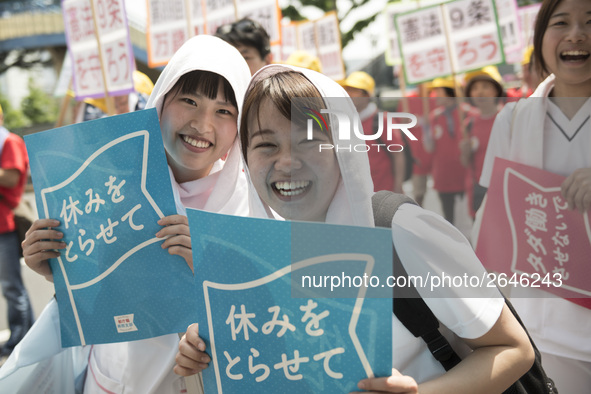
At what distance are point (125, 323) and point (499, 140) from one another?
3.76ft

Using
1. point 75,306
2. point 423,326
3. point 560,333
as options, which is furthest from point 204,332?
point 560,333

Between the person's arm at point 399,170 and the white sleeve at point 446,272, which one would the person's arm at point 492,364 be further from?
the person's arm at point 399,170

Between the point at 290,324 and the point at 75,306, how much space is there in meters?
0.70

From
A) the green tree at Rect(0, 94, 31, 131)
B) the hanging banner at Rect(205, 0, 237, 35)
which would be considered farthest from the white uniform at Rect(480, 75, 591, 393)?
the green tree at Rect(0, 94, 31, 131)

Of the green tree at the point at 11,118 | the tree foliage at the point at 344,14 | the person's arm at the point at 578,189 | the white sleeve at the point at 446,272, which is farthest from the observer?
the green tree at the point at 11,118

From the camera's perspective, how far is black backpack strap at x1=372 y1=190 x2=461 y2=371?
1034 millimetres

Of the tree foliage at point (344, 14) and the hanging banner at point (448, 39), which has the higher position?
the tree foliage at point (344, 14)

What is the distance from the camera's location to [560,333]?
160 centimetres

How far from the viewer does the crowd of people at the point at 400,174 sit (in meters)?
1.00

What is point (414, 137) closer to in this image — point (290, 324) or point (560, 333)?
point (290, 324)

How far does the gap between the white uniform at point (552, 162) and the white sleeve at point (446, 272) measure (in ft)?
1.95

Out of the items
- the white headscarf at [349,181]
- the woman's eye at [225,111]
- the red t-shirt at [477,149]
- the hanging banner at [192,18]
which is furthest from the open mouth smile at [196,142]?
the hanging banner at [192,18]

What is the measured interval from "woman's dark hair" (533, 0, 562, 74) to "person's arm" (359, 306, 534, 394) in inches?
42.7

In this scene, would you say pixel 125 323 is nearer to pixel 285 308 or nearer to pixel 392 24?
pixel 285 308
